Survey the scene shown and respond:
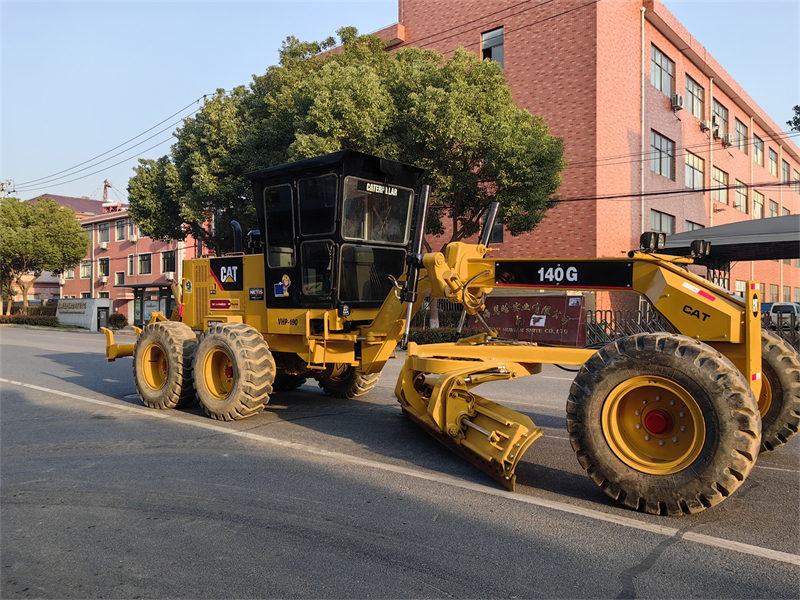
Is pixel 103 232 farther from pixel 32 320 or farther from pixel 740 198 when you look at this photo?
pixel 740 198

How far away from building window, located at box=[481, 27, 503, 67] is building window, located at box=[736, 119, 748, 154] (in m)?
21.8

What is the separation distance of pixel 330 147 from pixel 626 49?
14664 millimetres

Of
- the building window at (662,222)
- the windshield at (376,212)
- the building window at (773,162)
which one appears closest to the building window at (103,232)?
the building window at (662,222)

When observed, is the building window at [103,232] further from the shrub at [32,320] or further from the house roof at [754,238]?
the house roof at [754,238]

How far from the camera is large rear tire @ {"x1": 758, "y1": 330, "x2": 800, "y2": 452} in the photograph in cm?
524

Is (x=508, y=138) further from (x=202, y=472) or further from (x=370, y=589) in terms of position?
(x=370, y=589)

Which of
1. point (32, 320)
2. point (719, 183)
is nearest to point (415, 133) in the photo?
point (719, 183)

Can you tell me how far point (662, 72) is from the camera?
27312mm

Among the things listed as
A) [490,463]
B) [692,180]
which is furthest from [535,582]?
[692,180]

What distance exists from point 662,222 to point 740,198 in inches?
632

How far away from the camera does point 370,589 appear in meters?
3.08

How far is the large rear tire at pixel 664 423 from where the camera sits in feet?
12.6

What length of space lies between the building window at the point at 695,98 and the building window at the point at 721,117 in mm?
1771

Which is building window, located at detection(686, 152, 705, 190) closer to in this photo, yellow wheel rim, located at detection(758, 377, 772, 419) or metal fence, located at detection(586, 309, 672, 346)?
metal fence, located at detection(586, 309, 672, 346)
